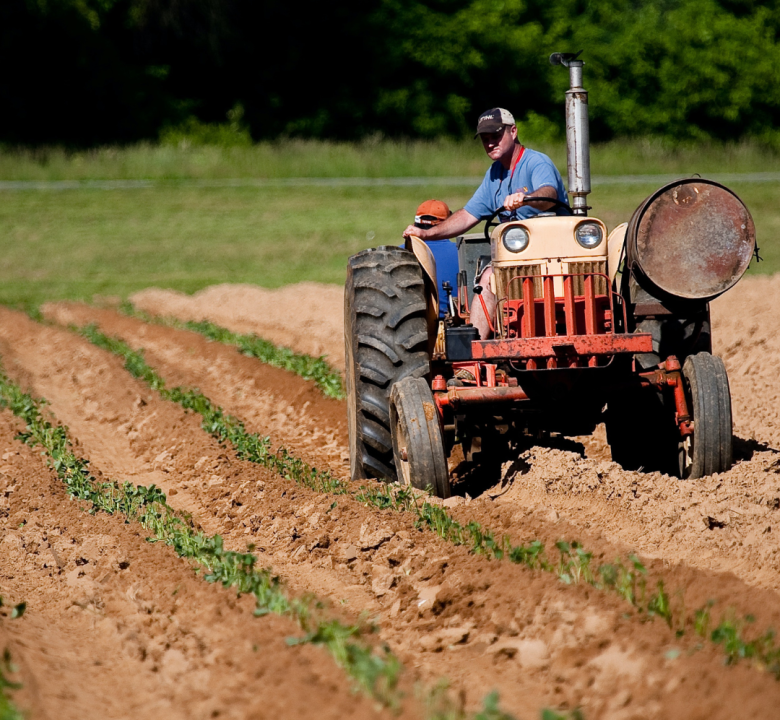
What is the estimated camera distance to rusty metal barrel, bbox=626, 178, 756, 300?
541 cm

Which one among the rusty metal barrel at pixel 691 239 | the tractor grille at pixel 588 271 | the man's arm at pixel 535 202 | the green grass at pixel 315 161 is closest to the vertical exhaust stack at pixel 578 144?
the man's arm at pixel 535 202

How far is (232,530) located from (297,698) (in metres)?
2.55

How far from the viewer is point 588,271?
18.4ft

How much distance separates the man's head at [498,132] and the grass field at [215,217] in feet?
45.7

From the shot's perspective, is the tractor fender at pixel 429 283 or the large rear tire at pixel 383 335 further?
the tractor fender at pixel 429 283

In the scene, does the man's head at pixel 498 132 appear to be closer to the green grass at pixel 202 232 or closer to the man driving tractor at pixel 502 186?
the man driving tractor at pixel 502 186

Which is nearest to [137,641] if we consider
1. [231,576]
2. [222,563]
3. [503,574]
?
[231,576]

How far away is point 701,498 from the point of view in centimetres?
506

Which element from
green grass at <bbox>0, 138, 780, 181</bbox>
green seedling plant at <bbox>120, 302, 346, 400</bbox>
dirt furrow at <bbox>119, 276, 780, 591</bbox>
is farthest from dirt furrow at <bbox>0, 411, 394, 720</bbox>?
green grass at <bbox>0, 138, 780, 181</bbox>

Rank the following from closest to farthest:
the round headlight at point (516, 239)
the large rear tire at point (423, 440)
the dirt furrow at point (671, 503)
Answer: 1. the dirt furrow at point (671, 503)
2. the large rear tire at point (423, 440)
3. the round headlight at point (516, 239)

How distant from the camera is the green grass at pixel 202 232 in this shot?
20953mm

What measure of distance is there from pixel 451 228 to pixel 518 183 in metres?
0.47

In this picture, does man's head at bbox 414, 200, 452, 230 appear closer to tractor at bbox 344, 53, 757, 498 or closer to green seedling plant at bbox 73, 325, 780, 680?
tractor at bbox 344, 53, 757, 498

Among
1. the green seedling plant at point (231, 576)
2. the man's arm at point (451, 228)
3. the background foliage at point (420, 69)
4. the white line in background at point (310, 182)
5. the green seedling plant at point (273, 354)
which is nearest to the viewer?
the green seedling plant at point (231, 576)
